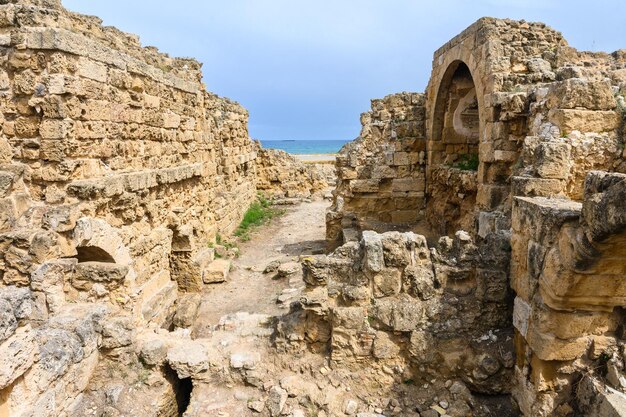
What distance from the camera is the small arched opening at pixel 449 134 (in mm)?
8586

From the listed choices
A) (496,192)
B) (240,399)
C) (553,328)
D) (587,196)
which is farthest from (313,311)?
(496,192)

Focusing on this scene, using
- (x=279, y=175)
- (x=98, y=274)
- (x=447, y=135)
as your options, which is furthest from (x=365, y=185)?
(x=279, y=175)

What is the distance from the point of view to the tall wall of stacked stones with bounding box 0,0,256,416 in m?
3.38

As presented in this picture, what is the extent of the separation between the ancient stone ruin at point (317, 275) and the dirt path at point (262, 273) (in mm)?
471

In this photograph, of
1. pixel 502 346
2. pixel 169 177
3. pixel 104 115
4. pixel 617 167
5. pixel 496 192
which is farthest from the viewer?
pixel 169 177

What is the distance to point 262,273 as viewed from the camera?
8531 millimetres

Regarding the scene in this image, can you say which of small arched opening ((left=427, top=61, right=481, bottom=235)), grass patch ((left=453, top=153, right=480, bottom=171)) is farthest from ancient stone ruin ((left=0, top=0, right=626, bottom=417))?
small arched opening ((left=427, top=61, right=481, bottom=235))

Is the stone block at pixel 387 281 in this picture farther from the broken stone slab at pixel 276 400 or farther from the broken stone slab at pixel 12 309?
the broken stone slab at pixel 12 309

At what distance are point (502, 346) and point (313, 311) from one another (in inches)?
66.9

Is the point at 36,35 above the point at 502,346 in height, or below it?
above

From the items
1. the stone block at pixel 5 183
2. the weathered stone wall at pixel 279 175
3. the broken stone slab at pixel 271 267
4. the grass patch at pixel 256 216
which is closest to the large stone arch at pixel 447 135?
the broken stone slab at pixel 271 267

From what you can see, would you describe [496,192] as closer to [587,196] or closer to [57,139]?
[587,196]

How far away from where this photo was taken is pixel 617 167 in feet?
14.6

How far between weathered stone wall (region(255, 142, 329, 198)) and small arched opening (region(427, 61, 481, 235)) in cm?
851
